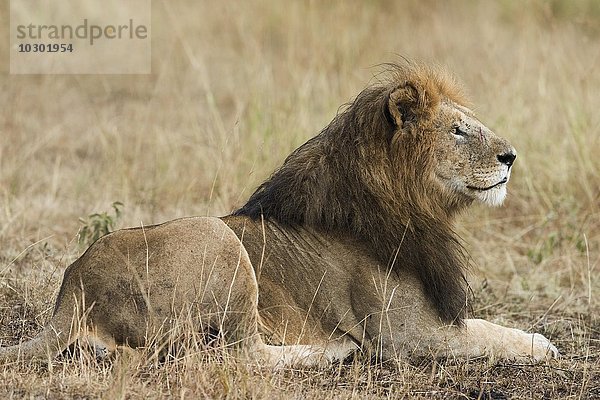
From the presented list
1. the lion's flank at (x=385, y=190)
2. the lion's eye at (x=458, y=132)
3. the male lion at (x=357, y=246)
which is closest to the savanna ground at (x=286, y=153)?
the male lion at (x=357, y=246)

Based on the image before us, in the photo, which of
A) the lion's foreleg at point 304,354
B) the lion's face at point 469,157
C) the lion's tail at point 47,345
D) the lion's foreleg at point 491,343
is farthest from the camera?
the lion's face at point 469,157

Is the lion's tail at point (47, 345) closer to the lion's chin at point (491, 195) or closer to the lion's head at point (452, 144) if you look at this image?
the lion's head at point (452, 144)

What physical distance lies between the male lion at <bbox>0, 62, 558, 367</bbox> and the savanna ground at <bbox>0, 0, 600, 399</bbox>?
0.16m

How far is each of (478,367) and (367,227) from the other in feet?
2.48

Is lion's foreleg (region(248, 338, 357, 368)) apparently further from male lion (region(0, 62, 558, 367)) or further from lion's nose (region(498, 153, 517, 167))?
lion's nose (region(498, 153, 517, 167))

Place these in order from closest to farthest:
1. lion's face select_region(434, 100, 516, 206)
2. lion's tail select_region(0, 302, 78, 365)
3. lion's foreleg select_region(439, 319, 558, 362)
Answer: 1. lion's tail select_region(0, 302, 78, 365)
2. lion's foreleg select_region(439, 319, 558, 362)
3. lion's face select_region(434, 100, 516, 206)

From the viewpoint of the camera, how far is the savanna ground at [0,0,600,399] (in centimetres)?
433

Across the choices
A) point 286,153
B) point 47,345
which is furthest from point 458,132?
point 286,153

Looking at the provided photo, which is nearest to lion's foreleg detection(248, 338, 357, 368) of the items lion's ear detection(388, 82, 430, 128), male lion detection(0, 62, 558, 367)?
male lion detection(0, 62, 558, 367)

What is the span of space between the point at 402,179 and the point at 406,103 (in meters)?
0.33

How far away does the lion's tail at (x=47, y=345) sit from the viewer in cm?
415

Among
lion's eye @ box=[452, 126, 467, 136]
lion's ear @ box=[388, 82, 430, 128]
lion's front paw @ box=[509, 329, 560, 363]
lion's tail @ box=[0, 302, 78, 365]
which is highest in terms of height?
lion's ear @ box=[388, 82, 430, 128]

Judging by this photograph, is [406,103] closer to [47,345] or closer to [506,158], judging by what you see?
[506,158]

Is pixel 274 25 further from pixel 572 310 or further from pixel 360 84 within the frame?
pixel 572 310
